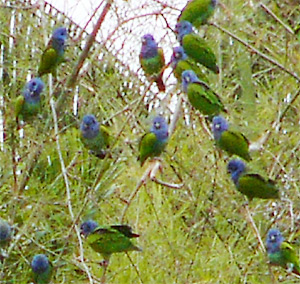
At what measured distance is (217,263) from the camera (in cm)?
191

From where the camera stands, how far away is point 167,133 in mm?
1632

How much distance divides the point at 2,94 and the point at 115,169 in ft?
1.37

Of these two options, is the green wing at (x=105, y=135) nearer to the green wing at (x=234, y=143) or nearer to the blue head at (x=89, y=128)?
the blue head at (x=89, y=128)

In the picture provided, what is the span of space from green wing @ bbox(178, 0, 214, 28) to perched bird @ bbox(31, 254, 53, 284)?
0.55 m

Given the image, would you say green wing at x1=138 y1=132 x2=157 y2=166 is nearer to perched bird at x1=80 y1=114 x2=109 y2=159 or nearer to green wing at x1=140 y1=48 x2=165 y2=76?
perched bird at x1=80 y1=114 x2=109 y2=159

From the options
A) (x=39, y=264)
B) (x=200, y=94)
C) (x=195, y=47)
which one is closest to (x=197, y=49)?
(x=195, y=47)

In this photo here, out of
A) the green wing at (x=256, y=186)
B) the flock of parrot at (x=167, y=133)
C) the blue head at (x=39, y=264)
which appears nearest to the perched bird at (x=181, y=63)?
the flock of parrot at (x=167, y=133)

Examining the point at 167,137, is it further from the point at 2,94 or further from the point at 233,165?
the point at 2,94

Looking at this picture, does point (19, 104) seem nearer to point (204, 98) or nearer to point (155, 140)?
point (155, 140)

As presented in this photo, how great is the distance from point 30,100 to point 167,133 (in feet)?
1.13

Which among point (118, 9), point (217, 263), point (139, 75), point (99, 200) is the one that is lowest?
point (217, 263)

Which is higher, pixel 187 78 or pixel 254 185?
pixel 187 78

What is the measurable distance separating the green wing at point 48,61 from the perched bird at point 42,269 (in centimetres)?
41

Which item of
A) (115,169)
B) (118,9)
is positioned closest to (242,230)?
(115,169)
